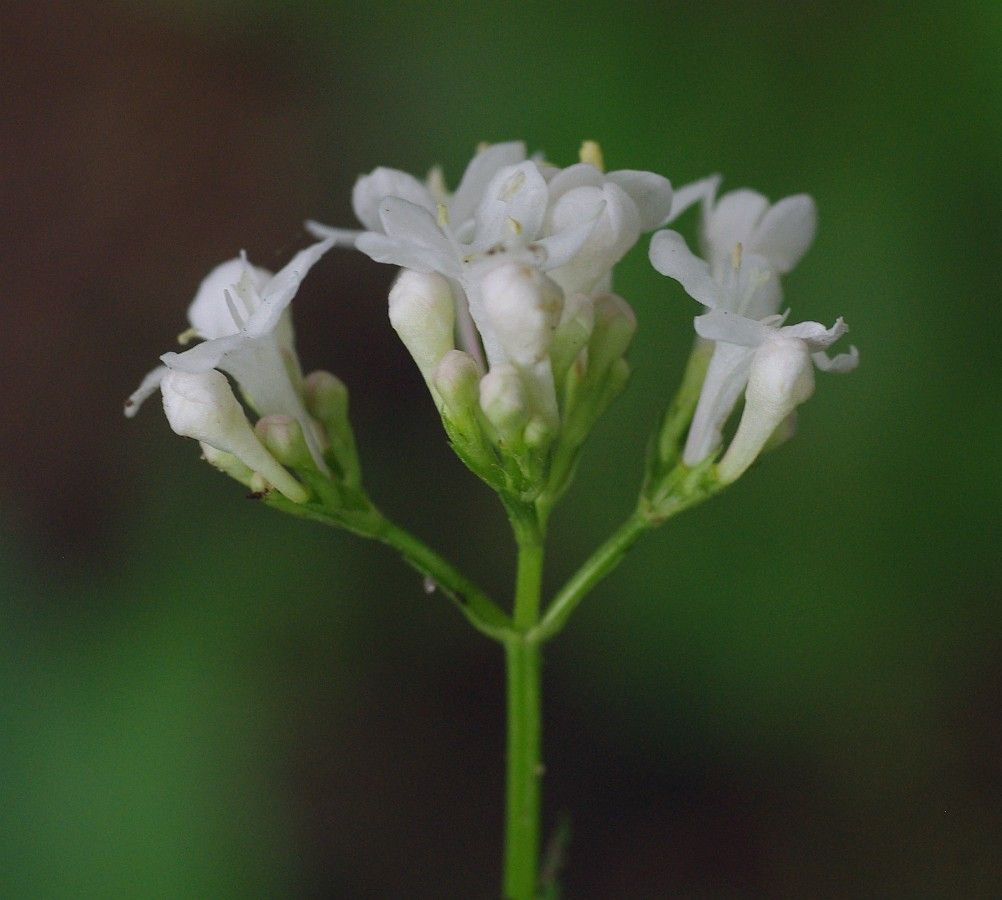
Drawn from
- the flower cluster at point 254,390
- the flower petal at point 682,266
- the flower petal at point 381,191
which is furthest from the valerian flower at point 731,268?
the flower cluster at point 254,390

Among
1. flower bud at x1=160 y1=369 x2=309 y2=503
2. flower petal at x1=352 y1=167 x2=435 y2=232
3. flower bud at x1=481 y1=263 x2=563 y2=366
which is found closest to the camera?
flower bud at x1=481 y1=263 x2=563 y2=366

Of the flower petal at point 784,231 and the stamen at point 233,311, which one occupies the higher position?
Answer: the flower petal at point 784,231

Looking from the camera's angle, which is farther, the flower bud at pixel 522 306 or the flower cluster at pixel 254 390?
the flower cluster at pixel 254 390

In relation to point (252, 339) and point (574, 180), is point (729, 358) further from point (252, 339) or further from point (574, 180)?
point (252, 339)

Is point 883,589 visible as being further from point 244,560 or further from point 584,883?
point 244,560

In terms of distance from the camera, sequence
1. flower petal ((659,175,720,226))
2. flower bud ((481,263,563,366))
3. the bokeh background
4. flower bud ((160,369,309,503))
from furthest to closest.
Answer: the bokeh background, flower petal ((659,175,720,226)), flower bud ((160,369,309,503)), flower bud ((481,263,563,366))

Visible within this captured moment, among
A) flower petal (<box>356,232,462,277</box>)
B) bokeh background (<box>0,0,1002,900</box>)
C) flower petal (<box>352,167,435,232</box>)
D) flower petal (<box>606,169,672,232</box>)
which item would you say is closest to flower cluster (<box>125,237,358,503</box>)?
flower petal (<box>356,232,462,277</box>)

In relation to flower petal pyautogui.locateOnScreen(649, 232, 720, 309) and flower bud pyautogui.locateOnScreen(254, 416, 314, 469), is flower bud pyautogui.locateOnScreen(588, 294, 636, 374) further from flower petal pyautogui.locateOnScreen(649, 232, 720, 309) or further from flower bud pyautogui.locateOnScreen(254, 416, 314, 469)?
flower bud pyautogui.locateOnScreen(254, 416, 314, 469)

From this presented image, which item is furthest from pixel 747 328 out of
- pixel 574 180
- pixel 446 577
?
pixel 446 577

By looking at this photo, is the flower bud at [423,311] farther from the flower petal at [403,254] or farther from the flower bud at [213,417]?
the flower bud at [213,417]
